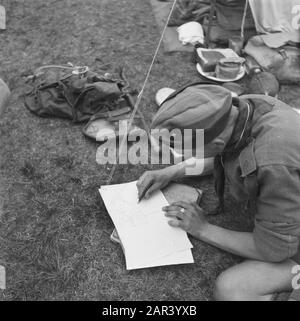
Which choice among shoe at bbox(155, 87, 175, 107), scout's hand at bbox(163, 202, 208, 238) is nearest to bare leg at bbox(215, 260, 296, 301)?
scout's hand at bbox(163, 202, 208, 238)

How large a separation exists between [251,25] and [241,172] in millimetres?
2575

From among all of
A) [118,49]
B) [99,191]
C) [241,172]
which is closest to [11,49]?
[118,49]

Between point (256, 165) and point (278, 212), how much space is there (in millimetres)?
212

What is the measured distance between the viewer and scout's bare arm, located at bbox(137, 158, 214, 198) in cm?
215

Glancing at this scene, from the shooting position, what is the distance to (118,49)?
12.3ft

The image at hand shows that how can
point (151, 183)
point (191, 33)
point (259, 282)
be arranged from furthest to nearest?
point (191, 33) < point (151, 183) < point (259, 282)

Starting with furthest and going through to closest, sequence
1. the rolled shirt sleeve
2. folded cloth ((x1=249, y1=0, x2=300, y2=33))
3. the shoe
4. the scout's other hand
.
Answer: folded cloth ((x1=249, y1=0, x2=300, y2=33)) → the shoe → the scout's other hand → the rolled shirt sleeve

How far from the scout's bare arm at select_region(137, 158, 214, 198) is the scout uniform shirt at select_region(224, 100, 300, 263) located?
62 cm

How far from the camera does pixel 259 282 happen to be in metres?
1.66

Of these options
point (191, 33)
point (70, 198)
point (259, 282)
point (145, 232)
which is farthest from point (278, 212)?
point (191, 33)

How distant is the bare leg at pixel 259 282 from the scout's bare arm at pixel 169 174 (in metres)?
0.69

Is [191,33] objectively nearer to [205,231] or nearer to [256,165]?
[205,231]

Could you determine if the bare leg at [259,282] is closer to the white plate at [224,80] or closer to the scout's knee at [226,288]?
the scout's knee at [226,288]

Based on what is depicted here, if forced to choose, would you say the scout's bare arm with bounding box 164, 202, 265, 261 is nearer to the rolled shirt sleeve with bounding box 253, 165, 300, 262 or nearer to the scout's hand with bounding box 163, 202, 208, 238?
the scout's hand with bounding box 163, 202, 208, 238
